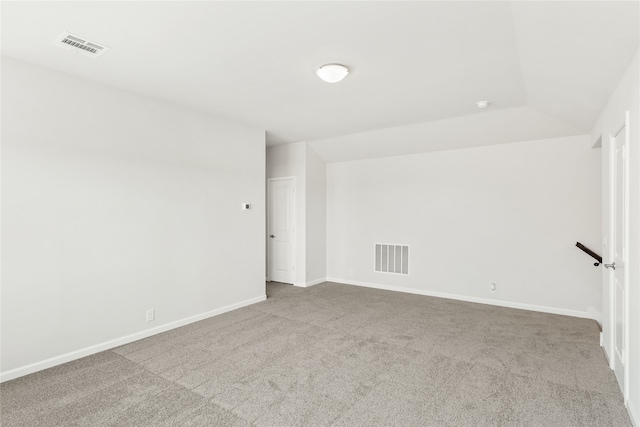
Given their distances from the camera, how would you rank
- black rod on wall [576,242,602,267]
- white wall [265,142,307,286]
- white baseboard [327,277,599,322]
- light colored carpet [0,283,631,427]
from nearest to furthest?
light colored carpet [0,283,631,427] < black rod on wall [576,242,602,267] < white baseboard [327,277,599,322] < white wall [265,142,307,286]

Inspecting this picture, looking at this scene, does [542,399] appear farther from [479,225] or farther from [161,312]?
[161,312]

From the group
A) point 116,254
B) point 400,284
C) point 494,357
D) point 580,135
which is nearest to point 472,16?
point 494,357

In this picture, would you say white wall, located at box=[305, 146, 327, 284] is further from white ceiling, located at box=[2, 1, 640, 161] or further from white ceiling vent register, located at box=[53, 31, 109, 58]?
white ceiling vent register, located at box=[53, 31, 109, 58]

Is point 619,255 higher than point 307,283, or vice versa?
point 619,255

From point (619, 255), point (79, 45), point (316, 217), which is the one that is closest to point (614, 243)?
point (619, 255)

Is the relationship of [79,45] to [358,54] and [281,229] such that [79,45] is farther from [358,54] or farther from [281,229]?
[281,229]

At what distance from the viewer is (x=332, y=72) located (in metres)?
2.92

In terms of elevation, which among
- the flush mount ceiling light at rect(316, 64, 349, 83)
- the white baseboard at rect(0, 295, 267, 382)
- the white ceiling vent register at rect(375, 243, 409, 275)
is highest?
the flush mount ceiling light at rect(316, 64, 349, 83)

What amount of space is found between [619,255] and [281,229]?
4813 mm

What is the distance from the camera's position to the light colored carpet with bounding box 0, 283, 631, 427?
2252 millimetres

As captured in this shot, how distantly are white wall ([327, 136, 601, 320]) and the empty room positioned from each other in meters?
0.03

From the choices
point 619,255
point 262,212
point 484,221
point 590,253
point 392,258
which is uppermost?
point 262,212

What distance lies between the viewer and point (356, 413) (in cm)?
228

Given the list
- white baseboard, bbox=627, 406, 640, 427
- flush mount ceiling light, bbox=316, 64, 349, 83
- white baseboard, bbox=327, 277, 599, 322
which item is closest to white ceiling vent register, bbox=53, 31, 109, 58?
flush mount ceiling light, bbox=316, 64, 349, 83
